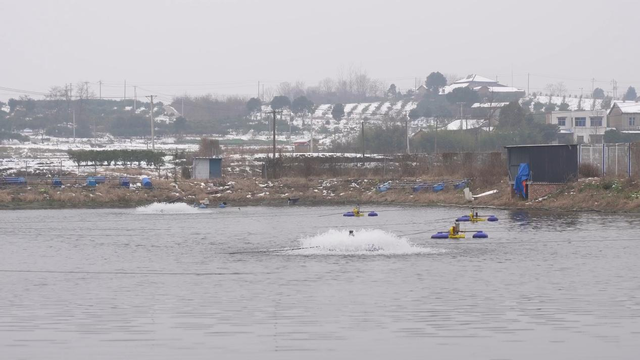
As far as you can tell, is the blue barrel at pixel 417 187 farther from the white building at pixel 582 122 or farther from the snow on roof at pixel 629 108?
the snow on roof at pixel 629 108

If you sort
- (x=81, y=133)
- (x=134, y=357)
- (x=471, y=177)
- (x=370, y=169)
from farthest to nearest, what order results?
1. (x=81, y=133)
2. (x=370, y=169)
3. (x=471, y=177)
4. (x=134, y=357)

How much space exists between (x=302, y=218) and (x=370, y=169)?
30.9 metres

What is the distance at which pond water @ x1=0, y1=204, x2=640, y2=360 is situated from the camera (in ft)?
62.3

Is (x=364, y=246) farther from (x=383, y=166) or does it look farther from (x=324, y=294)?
(x=383, y=166)

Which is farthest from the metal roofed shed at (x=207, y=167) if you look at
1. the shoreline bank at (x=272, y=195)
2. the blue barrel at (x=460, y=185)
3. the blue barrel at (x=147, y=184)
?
the blue barrel at (x=460, y=185)

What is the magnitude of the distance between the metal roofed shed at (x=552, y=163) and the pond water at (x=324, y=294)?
41.7 feet

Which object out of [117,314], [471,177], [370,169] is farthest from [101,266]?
[370,169]

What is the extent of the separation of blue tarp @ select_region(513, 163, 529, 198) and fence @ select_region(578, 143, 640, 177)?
5.23 meters

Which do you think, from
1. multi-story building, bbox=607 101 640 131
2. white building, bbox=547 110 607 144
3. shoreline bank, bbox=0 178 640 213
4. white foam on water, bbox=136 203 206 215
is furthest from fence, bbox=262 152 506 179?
multi-story building, bbox=607 101 640 131

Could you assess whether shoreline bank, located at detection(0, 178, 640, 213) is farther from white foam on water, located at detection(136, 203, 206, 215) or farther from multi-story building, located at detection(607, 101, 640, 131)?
multi-story building, located at detection(607, 101, 640, 131)

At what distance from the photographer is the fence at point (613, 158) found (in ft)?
196

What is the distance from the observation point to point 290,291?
26.3m

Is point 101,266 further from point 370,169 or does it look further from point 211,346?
point 370,169

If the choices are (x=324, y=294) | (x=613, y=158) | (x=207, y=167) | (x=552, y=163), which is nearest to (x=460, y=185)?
(x=613, y=158)
